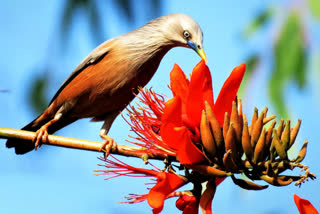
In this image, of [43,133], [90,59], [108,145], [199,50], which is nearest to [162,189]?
[108,145]

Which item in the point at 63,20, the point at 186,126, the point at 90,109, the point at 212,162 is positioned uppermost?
the point at 63,20

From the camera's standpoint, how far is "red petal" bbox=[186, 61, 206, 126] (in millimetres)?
1714

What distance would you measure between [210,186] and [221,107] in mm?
294

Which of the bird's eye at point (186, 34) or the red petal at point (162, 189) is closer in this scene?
the red petal at point (162, 189)

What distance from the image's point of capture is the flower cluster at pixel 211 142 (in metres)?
1.63

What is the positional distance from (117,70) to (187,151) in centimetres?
185

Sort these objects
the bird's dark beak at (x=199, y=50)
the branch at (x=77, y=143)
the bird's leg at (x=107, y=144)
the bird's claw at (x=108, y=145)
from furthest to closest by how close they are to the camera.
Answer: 1. the bird's dark beak at (x=199, y=50)
2. the bird's claw at (x=108, y=145)
3. the bird's leg at (x=107, y=144)
4. the branch at (x=77, y=143)

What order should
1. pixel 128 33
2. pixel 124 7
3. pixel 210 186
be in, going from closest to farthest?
1. pixel 210 186
2. pixel 124 7
3. pixel 128 33

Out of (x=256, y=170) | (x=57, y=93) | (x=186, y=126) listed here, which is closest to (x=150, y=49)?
(x=57, y=93)

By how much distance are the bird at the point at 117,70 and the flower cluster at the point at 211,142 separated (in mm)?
1571

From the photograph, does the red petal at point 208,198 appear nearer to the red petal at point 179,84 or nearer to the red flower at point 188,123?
the red flower at point 188,123

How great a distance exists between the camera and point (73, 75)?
392cm

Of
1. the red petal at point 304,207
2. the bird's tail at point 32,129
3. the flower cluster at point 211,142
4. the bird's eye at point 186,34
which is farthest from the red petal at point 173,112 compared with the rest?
the bird's tail at point 32,129

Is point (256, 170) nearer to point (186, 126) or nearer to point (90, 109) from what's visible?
point (186, 126)
